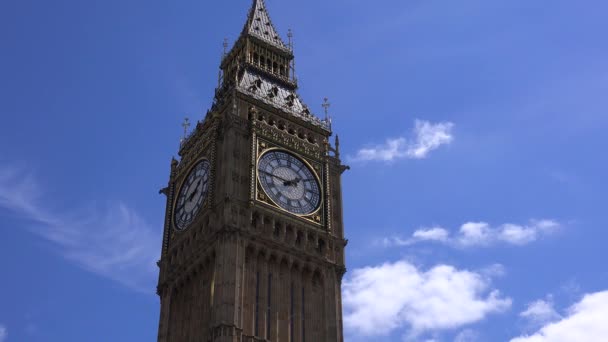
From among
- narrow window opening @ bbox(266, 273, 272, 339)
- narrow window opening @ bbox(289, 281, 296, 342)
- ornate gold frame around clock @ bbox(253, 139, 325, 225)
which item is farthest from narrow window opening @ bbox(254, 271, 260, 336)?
ornate gold frame around clock @ bbox(253, 139, 325, 225)

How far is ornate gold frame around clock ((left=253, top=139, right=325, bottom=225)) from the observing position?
76.2 meters

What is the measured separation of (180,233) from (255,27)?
2673 centimetres

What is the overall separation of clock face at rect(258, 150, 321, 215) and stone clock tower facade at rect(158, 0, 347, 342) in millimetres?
102

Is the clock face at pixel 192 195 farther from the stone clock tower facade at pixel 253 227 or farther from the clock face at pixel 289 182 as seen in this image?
the clock face at pixel 289 182

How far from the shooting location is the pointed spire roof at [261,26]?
95375 mm

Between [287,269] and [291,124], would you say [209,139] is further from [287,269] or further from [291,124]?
[287,269]

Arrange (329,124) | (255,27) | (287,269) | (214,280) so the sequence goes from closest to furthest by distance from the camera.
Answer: (214,280) < (287,269) < (329,124) < (255,27)

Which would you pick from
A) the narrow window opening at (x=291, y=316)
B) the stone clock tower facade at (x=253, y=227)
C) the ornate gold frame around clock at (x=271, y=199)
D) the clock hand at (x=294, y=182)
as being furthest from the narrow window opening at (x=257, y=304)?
the clock hand at (x=294, y=182)

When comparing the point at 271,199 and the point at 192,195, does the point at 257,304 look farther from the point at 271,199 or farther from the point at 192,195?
the point at 192,195

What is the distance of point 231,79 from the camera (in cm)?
8981

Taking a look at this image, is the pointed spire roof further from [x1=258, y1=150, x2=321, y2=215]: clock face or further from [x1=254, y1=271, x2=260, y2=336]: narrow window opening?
[x1=254, y1=271, x2=260, y2=336]: narrow window opening

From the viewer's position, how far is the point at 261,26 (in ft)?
320

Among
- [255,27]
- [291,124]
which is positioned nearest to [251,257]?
[291,124]

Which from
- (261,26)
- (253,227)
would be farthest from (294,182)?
(261,26)
